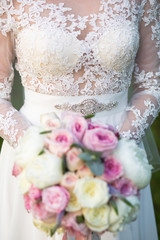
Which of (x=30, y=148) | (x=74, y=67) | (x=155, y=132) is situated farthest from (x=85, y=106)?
(x=155, y=132)

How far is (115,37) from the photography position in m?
2.07

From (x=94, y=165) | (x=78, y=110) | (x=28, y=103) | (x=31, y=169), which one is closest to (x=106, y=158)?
(x=94, y=165)

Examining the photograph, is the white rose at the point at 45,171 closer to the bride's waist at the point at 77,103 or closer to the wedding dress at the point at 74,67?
the wedding dress at the point at 74,67

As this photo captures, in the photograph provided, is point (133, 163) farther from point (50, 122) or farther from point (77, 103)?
point (77, 103)

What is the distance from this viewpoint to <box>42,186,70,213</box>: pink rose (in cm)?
128

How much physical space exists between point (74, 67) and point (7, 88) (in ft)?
1.52

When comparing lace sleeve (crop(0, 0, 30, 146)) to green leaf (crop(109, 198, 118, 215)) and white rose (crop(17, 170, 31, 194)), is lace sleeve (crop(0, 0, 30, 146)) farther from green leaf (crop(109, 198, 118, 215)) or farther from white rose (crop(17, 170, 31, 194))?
green leaf (crop(109, 198, 118, 215))

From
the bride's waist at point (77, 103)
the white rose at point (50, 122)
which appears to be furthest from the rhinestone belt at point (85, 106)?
the white rose at point (50, 122)

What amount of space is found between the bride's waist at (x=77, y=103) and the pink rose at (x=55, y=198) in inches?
36.7

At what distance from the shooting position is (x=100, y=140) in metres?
1.36

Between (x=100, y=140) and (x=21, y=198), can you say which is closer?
(x=100, y=140)

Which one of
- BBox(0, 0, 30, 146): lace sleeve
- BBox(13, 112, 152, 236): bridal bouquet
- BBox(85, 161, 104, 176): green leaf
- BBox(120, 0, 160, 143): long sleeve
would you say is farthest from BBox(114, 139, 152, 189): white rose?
BBox(0, 0, 30, 146): lace sleeve

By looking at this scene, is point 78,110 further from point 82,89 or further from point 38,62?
point 38,62

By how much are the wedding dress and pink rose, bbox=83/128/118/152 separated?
0.74m
